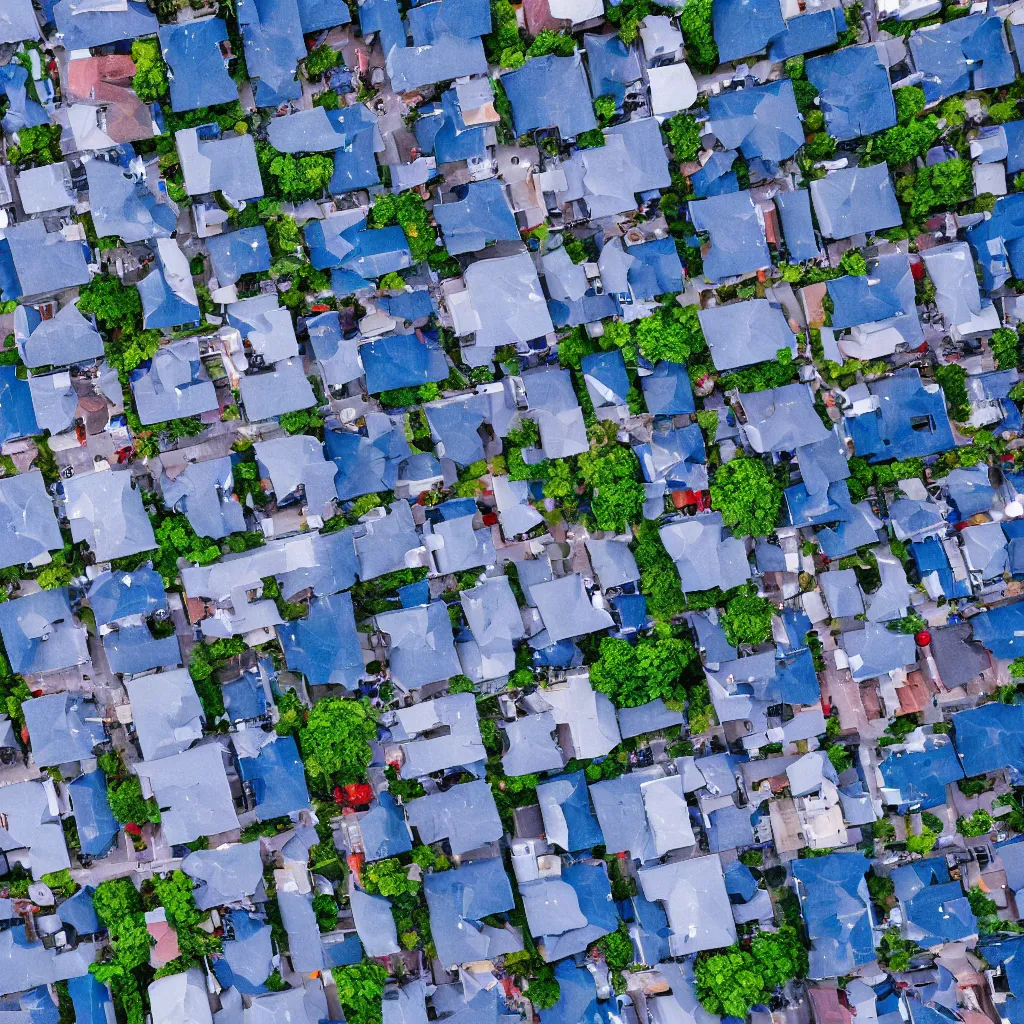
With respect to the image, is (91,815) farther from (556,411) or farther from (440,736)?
(556,411)

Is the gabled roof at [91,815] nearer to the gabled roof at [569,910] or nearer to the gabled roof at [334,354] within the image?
the gabled roof at [569,910]

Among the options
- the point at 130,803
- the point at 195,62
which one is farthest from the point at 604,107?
the point at 130,803

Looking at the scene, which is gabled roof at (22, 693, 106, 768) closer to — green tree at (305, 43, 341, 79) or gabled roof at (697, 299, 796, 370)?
green tree at (305, 43, 341, 79)

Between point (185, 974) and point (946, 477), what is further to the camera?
point (946, 477)

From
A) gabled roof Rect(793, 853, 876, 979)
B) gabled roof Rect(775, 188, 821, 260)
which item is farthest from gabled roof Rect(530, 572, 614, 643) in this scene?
gabled roof Rect(775, 188, 821, 260)

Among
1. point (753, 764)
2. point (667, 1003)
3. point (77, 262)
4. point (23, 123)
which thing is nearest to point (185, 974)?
point (667, 1003)

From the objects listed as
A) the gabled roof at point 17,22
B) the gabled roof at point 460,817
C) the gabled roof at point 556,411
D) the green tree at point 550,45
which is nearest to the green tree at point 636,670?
the gabled roof at point 460,817

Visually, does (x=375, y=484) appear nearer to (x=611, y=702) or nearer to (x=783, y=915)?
(x=611, y=702)
